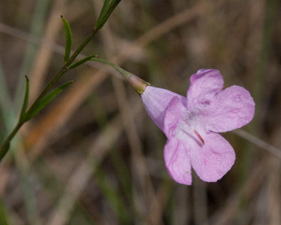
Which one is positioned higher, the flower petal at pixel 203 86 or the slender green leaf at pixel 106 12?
the slender green leaf at pixel 106 12

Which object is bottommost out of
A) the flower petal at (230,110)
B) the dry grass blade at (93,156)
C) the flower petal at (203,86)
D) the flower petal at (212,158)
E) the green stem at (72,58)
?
the flower petal at (212,158)

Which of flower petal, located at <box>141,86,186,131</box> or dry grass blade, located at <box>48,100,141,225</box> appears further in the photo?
dry grass blade, located at <box>48,100,141,225</box>

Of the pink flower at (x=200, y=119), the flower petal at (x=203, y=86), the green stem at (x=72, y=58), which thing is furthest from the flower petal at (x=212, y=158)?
the green stem at (x=72, y=58)

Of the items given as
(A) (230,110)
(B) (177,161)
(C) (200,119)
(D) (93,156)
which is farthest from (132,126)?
(B) (177,161)

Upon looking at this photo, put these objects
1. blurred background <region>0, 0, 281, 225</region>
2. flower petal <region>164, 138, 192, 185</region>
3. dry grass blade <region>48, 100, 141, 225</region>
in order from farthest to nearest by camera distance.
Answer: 1. dry grass blade <region>48, 100, 141, 225</region>
2. blurred background <region>0, 0, 281, 225</region>
3. flower petal <region>164, 138, 192, 185</region>

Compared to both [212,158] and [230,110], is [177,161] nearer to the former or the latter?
[212,158]


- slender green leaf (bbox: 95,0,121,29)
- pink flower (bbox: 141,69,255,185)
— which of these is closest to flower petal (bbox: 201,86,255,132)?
pink flower (bbox: 141,69,255,185)

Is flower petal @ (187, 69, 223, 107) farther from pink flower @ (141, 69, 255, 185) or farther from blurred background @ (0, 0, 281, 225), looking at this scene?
blurred background @ (0, 0, 281, 225)

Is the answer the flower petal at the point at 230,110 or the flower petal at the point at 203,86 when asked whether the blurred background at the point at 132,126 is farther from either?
the flower petal at the point at 203,86
